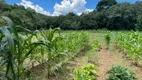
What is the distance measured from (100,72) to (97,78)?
74 cm

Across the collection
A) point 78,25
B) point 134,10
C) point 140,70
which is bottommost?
point 140,70

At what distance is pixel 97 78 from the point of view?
5.04 meters

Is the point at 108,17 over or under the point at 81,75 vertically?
over

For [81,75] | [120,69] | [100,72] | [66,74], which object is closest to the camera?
[81,75]

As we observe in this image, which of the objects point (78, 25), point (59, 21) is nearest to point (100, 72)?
point (78, 25)

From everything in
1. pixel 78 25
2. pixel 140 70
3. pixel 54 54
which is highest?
pixel 78 25

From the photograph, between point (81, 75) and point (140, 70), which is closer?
point (81, 75)

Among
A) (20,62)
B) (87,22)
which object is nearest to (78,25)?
(87,22)

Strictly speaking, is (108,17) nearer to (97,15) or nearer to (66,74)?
(97,15)

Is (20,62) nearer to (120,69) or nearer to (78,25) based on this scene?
(120,69)

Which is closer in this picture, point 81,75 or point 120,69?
point 81,75

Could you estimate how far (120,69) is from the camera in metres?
4.62

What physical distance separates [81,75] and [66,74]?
1056 mm

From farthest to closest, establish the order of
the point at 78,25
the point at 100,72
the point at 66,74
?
the point at 78,25, the point at 100,72, the point at 66,74
